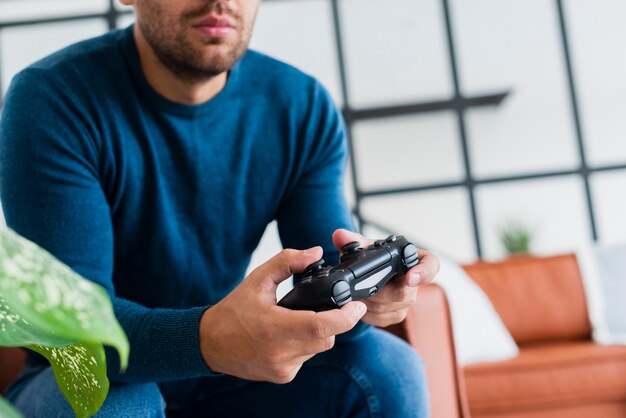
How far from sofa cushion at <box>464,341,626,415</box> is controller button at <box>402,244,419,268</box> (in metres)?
1.58

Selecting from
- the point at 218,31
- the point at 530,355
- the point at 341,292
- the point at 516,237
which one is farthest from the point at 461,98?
the point at 341,292

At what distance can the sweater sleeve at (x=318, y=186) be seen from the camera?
4.23ft

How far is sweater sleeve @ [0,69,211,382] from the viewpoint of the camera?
1.02 meters

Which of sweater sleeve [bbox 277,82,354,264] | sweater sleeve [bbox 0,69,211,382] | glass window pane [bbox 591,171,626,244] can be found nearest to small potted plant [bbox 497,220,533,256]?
glass window pane [bbox 591,171,626,244]

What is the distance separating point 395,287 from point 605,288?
2.28 metres

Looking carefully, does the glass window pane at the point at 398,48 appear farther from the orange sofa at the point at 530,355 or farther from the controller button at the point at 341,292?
the controller button at the point at 341,292

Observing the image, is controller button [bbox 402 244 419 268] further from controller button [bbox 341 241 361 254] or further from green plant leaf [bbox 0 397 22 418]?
green plant leaf [bbox 0 397 22 418]

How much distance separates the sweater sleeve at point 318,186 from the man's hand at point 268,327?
405mm

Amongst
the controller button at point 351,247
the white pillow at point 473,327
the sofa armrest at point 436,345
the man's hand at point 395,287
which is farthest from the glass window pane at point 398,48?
the controller button at point 351,247

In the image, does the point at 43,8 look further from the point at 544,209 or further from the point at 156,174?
the point at 156,174

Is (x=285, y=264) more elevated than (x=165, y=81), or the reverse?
(x=165, y=81)

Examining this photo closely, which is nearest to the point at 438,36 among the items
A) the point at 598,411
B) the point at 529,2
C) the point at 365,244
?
the point at 529,2

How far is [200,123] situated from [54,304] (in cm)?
114

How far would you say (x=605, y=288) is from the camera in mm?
2986
